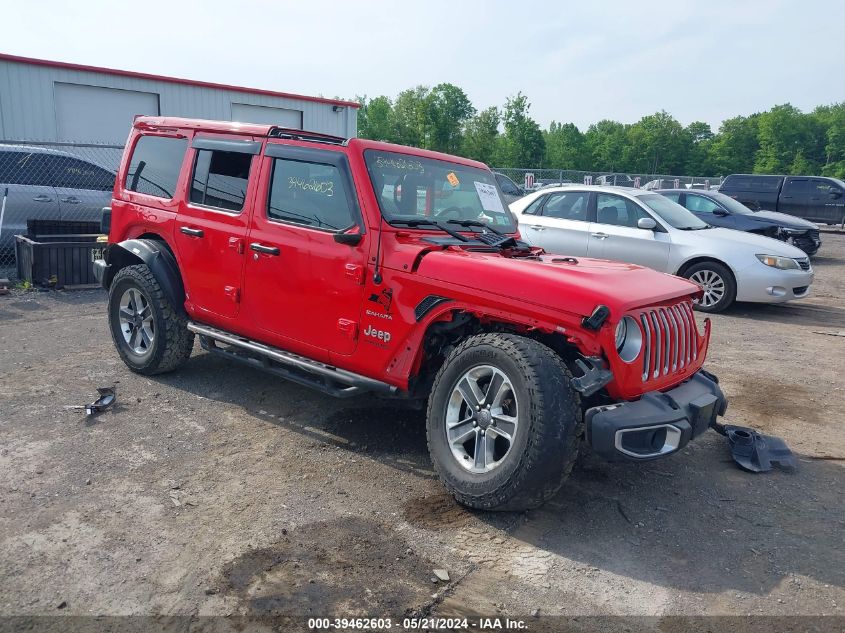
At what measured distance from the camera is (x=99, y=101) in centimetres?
1756

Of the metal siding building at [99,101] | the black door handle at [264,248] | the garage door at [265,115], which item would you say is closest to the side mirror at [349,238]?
the black door handle at [264,248]

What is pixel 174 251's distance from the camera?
5.32m

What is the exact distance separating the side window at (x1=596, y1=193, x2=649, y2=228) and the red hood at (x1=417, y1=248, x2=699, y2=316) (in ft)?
18.8

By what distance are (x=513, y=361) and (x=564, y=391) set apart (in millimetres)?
295

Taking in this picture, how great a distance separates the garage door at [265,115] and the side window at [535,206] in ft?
37.2

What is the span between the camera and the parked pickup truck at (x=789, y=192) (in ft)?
68.0

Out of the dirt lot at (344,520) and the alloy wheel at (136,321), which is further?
the alloy wheel at (136,321)

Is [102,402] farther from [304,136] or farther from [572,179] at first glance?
[572,179]

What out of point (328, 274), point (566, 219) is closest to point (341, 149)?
point (328, 274)

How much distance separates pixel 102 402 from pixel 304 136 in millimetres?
2450

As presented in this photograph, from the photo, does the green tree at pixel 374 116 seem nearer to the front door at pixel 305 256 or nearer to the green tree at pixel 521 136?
the green tree at pixel 521 136

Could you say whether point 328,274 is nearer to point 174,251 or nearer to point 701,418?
point 174,251

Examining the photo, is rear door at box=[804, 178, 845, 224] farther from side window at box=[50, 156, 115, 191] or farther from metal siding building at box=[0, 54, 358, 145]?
side window at box=[50, 156, 115, 191]

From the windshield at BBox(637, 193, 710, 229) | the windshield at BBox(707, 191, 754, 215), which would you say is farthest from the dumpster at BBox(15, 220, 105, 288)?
the windshield at BBox(707, 191, 754, 215)
